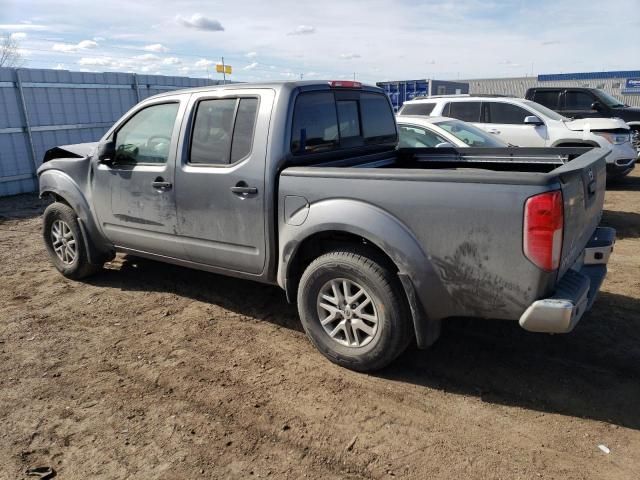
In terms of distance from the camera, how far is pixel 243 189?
371 cm

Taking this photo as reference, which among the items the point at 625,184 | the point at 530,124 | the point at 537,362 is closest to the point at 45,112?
the point at 530,124


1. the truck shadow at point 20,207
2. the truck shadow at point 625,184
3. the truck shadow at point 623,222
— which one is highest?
the truck shadow at point 20,207

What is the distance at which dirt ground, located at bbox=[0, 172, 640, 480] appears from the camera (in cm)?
264

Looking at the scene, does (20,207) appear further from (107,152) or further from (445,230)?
(445,230)

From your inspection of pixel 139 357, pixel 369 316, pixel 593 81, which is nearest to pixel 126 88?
pixel 139 357

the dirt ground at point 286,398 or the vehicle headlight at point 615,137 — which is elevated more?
the vehicle headlight at point 615,137

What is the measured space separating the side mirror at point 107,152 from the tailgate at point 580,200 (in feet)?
12.2

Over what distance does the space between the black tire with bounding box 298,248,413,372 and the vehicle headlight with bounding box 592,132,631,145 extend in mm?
9041

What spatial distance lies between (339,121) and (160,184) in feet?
5.19

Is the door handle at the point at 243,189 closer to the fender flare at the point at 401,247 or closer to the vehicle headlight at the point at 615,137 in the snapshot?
the fender flare at the point at 401,247

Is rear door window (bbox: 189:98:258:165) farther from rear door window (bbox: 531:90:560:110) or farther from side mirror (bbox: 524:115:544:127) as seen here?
rear door window (bbox: 531:90:560:110)

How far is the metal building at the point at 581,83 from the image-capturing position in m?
28.8

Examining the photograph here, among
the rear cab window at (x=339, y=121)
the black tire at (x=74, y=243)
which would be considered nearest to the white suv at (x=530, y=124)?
the rear cab window at (x=339, y=121)

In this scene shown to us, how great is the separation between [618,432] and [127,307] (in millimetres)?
3982
